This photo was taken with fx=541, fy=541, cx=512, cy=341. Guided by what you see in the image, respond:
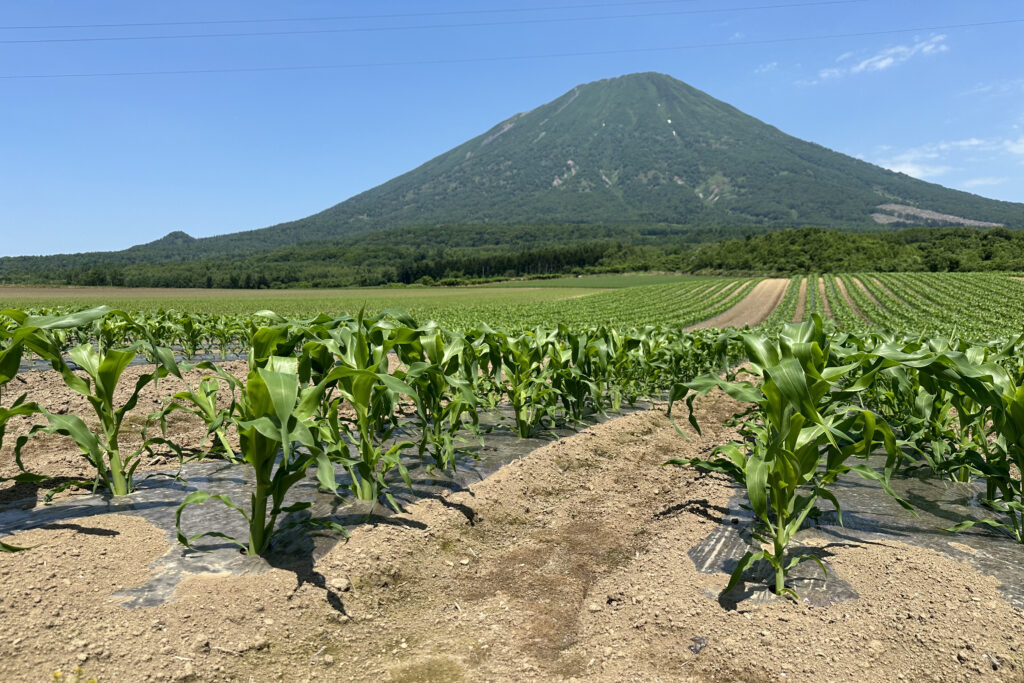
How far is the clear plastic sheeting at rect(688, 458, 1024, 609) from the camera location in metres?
3.05

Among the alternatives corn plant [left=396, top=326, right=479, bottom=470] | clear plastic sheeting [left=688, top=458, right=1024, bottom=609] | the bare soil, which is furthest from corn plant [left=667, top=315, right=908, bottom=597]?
corn plant [left=396, top=326, right=479, bottom=470]

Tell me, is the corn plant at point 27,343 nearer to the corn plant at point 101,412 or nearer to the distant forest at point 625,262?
the corn plant at point 101,412

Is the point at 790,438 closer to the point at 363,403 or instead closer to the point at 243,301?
the point at 363,403

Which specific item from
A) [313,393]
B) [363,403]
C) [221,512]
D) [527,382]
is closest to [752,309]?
[527,382]

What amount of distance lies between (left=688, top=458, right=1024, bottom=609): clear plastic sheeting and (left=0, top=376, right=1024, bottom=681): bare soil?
0.11 m

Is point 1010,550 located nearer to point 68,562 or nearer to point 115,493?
point 68,562

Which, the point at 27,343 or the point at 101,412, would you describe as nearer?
the point at 27,343

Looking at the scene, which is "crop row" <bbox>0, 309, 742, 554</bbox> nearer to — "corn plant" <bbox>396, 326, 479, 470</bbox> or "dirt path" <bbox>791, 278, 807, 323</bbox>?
"corn plant" <bbox>396, 326, 479, 470</bbox>

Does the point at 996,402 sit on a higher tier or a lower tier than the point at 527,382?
higher

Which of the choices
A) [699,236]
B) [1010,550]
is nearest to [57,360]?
[1010,550]

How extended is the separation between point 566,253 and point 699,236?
291 feet

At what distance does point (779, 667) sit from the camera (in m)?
2.46

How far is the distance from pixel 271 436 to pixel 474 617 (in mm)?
1601

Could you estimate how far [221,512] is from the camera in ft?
12.6
